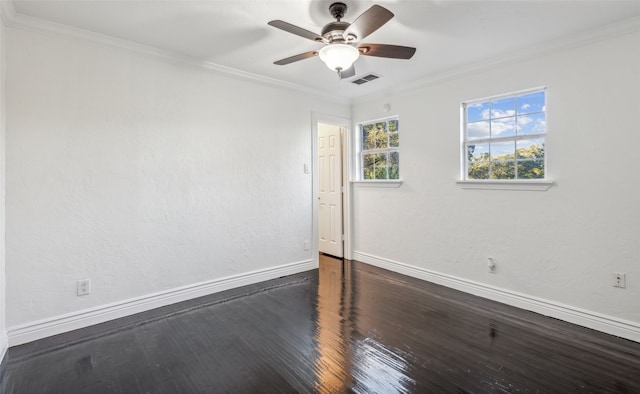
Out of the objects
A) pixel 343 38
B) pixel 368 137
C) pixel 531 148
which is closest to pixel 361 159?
pixel 368 137

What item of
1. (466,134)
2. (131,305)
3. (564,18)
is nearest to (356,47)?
(564,18)

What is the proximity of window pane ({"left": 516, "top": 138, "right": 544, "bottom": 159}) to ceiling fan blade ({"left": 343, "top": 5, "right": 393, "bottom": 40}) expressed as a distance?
2.06 metres

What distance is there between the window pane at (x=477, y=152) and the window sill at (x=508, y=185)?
0.28 meters

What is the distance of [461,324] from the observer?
279 cm

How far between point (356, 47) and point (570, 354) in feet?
8.73

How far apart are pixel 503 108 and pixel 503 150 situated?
432mm

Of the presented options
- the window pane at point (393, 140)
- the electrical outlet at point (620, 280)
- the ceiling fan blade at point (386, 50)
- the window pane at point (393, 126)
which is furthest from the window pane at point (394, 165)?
the electrical outlet at point (620, 280)

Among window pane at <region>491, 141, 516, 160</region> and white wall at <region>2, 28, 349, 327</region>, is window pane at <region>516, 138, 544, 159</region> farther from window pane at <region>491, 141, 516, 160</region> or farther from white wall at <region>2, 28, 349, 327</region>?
white wall at <region>2, 28, 349, 327</region>

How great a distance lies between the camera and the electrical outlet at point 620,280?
8.46ft

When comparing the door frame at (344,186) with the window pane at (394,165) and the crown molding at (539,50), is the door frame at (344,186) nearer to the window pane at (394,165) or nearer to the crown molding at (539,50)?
the window pane at (394,165)

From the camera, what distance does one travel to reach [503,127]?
3311 mm

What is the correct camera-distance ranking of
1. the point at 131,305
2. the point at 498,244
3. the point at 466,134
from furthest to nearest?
the point at 466,134, the point at 498,244, the point at 131,305

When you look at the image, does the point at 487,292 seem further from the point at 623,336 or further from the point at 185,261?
the point at 185,261

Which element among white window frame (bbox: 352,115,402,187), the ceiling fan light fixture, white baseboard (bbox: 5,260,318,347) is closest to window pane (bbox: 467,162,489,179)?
white window frame (bbox: 352,115,402,187)
